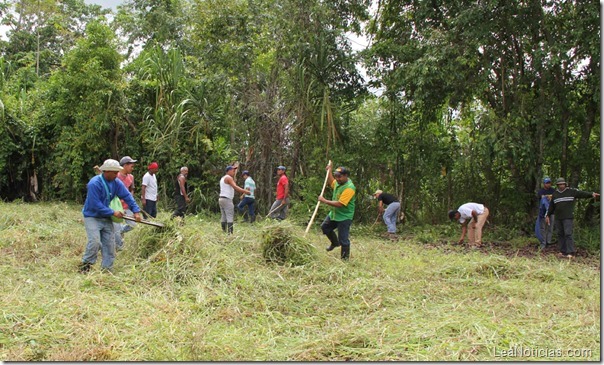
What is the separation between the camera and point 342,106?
12805 millimetres

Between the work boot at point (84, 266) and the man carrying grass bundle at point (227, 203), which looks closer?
the work boot at point (84, 266)

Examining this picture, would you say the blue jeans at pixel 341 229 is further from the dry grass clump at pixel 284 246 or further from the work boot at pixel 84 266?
the work boot at pixel 84 266

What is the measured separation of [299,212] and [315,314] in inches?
314

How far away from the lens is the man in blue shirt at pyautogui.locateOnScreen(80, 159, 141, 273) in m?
5.82

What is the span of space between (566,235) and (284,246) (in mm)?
5365

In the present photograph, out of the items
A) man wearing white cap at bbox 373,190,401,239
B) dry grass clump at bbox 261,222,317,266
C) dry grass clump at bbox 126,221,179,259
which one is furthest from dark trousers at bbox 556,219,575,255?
dry grass clump at bbox 126,221,179,259

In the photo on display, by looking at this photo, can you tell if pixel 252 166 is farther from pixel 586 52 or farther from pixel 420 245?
pixel 586 52

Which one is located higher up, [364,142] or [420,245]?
[364,142]

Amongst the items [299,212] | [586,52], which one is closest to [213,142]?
[299,212]

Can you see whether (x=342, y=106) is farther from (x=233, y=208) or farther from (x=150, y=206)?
(x=150, y=206)

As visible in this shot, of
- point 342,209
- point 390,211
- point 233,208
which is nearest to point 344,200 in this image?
point 342,209

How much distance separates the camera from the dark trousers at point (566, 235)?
8.86 meters

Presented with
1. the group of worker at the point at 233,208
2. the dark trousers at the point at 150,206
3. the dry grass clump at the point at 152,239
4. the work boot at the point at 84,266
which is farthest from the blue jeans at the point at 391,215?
the work boot at the point at 84,266

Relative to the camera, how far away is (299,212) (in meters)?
12.6
